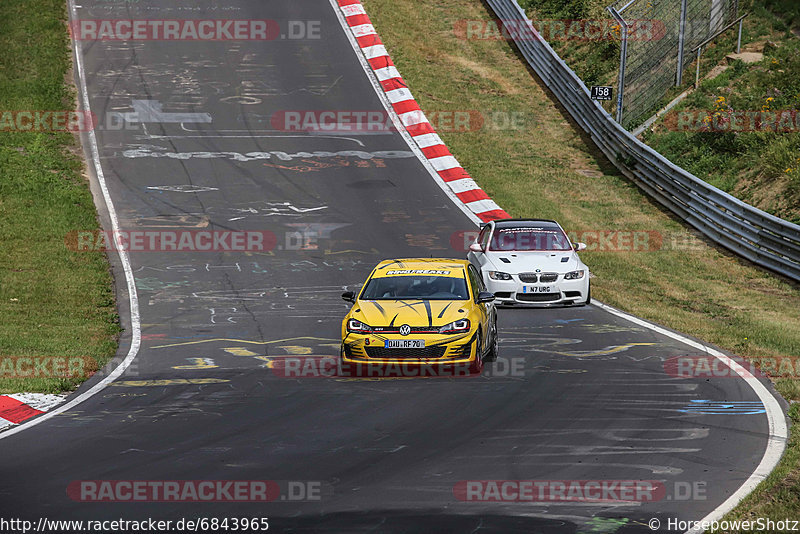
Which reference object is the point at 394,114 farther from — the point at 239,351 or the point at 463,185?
the point at 239,351

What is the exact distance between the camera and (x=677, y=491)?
8609 millimetres

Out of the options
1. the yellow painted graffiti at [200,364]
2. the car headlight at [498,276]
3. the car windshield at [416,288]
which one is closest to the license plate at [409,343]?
the car windshield at [416,288]

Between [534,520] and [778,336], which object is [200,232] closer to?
[778,336]

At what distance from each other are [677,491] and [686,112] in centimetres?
2343

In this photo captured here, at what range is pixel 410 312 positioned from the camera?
13.6 m

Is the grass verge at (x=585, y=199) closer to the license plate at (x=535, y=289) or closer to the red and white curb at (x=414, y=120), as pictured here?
the red and white curb at (x=414, y=120)

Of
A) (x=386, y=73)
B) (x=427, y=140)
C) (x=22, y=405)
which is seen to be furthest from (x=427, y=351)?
(x=386, y=73)

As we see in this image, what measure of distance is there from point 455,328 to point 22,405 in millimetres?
5482

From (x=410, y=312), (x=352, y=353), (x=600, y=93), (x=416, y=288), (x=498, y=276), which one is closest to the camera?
(x=352, y=353)

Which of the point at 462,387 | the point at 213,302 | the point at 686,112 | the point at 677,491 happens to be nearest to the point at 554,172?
the point at 686,112

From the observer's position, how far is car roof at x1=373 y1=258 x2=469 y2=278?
14.9 meters

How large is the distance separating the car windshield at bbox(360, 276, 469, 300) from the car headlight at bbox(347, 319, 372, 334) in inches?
36.6

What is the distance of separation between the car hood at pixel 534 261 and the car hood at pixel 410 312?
4.94 meters

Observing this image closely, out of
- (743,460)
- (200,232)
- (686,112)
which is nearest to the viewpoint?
(743,460)
